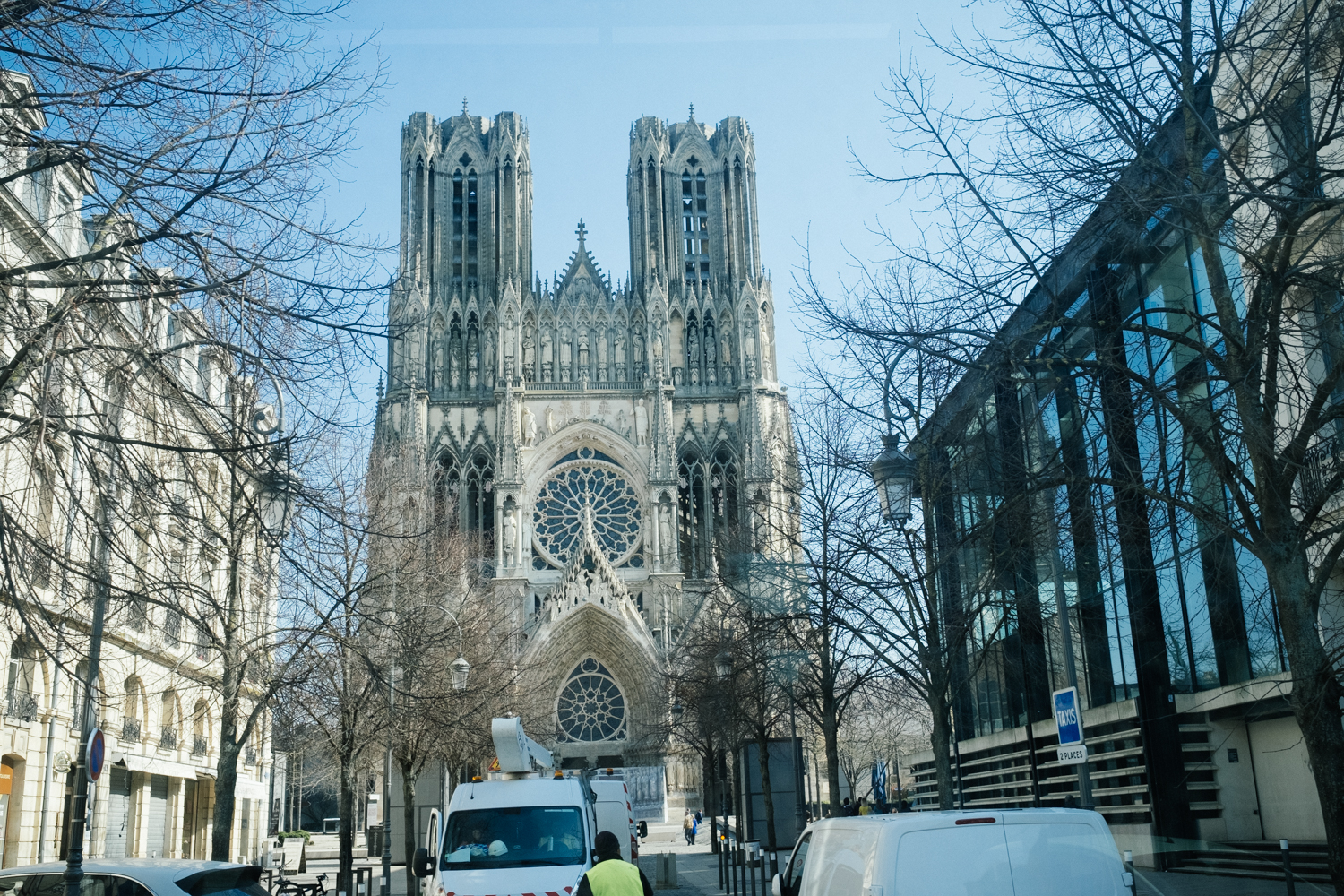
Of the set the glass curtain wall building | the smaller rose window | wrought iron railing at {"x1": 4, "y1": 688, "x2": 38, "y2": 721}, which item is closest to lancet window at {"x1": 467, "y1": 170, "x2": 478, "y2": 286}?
the smaller rose window

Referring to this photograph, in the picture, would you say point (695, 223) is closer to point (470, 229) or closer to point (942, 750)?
point (470, 229)

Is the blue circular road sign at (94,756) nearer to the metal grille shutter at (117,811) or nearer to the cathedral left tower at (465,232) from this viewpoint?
the metal grille shutter at (117,811)

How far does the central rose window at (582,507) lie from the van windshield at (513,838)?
3822 cm

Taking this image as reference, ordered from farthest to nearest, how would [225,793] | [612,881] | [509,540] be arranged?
1. [509,540]
2. [225,793]
3. [612,881]

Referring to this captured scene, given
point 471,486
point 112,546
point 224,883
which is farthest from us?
point 471,486

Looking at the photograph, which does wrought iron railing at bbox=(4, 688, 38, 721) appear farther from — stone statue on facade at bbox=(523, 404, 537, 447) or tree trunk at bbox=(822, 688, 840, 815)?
stone statue on facade at bbox=(523, 404, 537, 447)

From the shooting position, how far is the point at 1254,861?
50.5ft

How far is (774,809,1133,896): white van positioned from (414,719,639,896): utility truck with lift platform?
6.41 m

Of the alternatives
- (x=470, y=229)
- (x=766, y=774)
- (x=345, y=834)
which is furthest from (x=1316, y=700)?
(x=470, y=229)

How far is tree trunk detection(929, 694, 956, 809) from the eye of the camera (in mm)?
14609

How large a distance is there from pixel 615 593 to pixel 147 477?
39840 millimetres

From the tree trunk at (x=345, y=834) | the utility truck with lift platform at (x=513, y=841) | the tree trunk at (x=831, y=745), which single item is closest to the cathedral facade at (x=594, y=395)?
the tree trunk at (x=345, y=834)

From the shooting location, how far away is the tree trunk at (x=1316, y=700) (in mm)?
7715

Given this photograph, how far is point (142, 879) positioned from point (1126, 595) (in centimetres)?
1478
